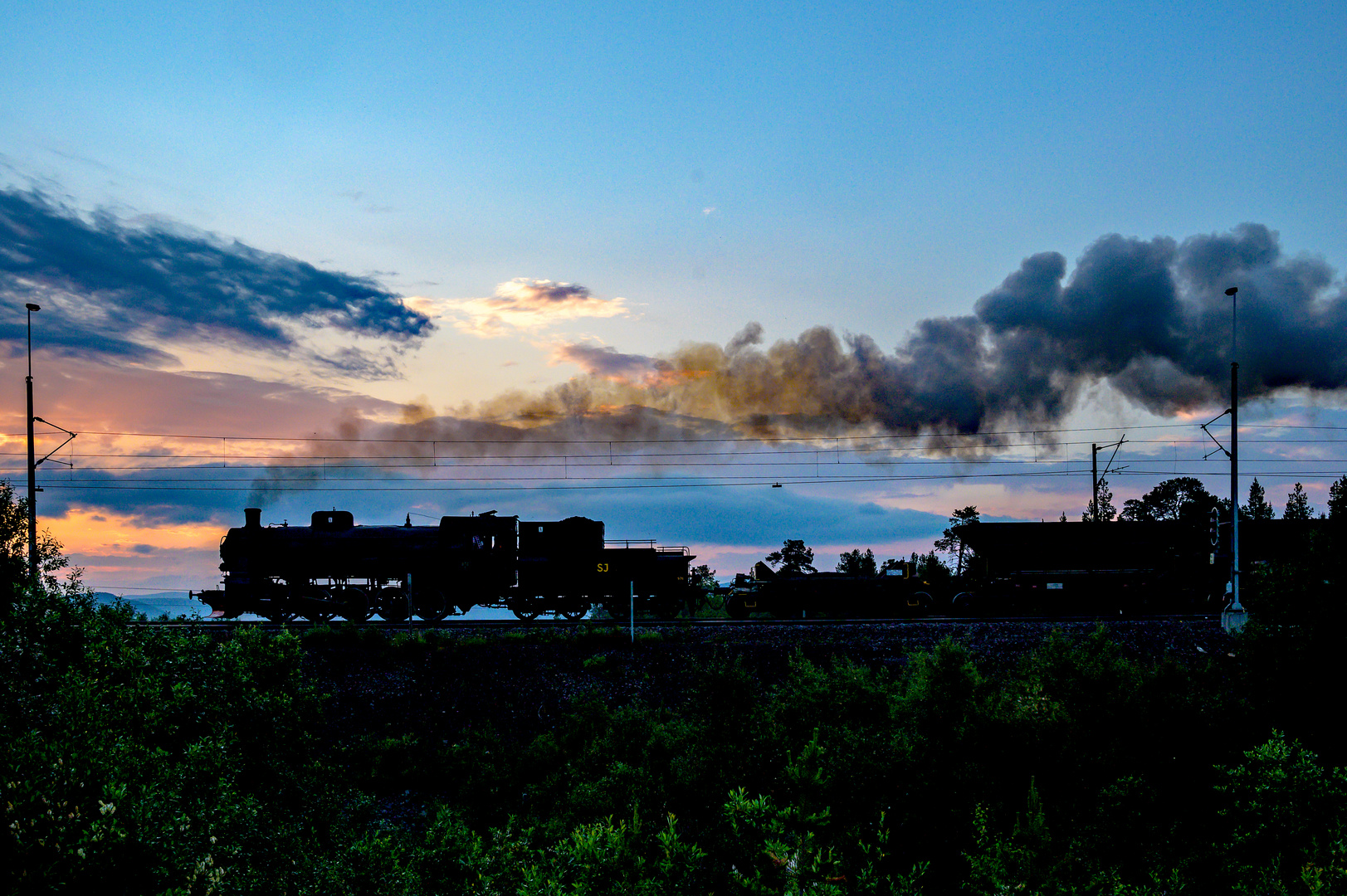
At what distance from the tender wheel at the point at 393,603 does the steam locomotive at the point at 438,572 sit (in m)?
0.03

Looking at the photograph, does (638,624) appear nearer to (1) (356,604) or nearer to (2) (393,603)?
(2) (393,603)

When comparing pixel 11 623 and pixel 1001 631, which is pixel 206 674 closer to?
pixel 11 623

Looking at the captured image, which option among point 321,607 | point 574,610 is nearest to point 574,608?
point 574,610

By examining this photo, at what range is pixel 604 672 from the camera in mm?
23141

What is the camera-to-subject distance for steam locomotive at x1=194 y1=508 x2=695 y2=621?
3067cm

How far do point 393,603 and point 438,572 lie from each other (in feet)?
7.05

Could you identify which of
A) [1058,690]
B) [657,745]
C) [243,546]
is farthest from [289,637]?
[243,546]

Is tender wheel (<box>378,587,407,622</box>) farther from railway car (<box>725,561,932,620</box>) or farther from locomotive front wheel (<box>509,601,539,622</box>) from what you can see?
railway car (<box>725,561,932,620</box>)

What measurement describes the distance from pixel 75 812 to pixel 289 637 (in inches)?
235

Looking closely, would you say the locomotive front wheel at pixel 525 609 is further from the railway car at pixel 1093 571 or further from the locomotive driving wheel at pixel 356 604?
the railway car at pixel 1093 571

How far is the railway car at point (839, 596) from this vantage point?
105 feet

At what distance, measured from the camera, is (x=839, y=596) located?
3206cm

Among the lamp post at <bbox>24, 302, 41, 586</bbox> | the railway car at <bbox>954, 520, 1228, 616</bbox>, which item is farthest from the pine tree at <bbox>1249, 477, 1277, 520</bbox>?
Result: the lamp post at <bbox>24, 302, 41, 586</bbox>

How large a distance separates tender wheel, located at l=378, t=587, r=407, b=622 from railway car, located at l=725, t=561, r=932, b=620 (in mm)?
13365
